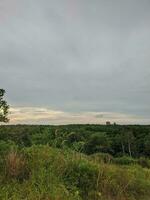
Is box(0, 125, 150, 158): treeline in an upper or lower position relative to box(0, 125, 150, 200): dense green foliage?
upper

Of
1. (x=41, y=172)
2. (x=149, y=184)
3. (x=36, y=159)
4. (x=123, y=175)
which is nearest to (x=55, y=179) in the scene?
(x=41, y=172)

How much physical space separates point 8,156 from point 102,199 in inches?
81.3

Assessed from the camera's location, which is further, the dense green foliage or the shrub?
the shrub

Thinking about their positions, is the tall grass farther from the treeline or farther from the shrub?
the treeline

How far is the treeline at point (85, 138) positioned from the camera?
998cm

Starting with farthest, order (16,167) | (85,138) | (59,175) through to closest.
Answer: (85,138) → (59,175) → (16,167)

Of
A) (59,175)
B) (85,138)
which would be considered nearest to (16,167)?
(59,175)

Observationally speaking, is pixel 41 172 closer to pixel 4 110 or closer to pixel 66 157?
pixel 66 157

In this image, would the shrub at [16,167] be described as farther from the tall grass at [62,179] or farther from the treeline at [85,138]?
the treeline at [85,138]

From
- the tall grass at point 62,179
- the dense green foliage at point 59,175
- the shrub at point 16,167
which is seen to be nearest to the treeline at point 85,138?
the dense green foliage at point 59,175

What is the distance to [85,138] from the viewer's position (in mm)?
21766

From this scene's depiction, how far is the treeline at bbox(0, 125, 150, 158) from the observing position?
393 inches

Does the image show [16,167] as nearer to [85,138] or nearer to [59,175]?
[59,175]

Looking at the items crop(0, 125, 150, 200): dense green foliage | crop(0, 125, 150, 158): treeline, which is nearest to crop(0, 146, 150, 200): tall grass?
crop(0, 125, 150, 200): dense green foliage
